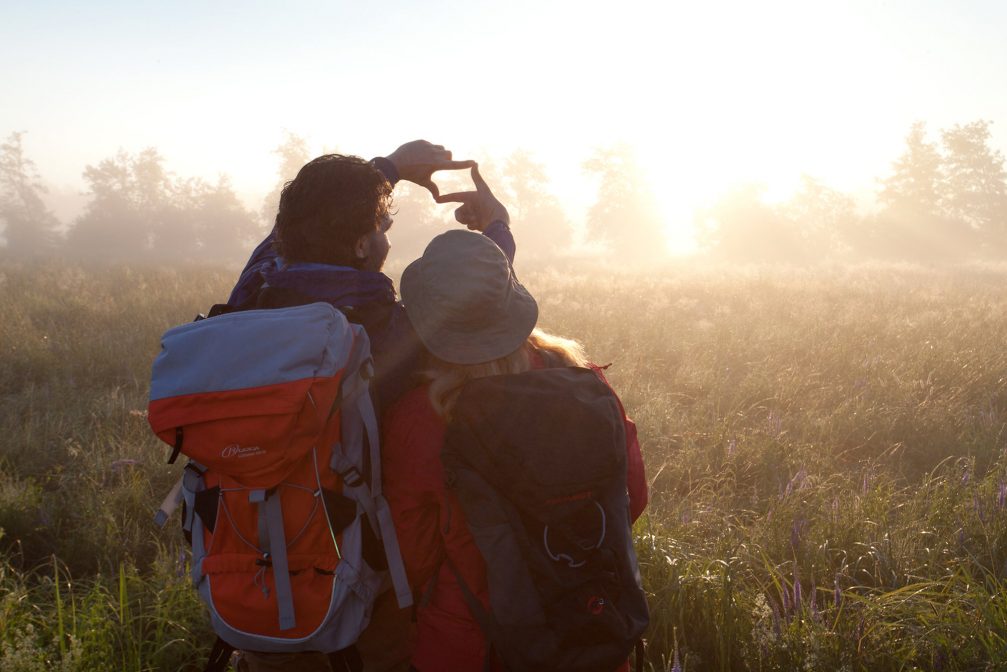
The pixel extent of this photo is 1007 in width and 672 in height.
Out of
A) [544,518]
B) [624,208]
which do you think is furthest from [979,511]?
[624,208]

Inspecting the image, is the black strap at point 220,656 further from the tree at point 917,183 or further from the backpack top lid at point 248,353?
the tree at point 917,183

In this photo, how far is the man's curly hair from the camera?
1.86 metres

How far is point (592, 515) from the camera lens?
59.1 inches

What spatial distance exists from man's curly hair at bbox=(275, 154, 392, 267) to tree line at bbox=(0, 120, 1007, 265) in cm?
3129

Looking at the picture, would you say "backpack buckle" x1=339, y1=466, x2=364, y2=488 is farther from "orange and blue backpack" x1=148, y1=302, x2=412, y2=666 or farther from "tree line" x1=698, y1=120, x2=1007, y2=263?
"tree line" x1=698, y1=120, x2=1007, y2=263

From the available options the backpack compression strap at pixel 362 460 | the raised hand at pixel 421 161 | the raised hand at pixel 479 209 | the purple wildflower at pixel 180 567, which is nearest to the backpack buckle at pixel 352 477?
the backpack compression strap at pixel 362 460

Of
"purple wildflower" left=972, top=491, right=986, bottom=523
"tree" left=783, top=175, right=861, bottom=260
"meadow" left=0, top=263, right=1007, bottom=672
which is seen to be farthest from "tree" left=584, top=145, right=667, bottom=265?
"purple wildflower" left=972, top=491, right=986, bottom=523

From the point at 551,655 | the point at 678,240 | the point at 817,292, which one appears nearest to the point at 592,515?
the point at 551,655

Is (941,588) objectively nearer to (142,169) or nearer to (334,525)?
(334,525)

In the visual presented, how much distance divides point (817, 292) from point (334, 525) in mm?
13537

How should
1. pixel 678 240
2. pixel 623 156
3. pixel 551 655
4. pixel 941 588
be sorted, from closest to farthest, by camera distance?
pixel 551 655, pixel 941 588, pixel 623 156, pixel 678 240

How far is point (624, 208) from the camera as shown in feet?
134

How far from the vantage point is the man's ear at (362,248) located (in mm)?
1928

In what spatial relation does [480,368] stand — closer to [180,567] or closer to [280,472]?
[280,472]
